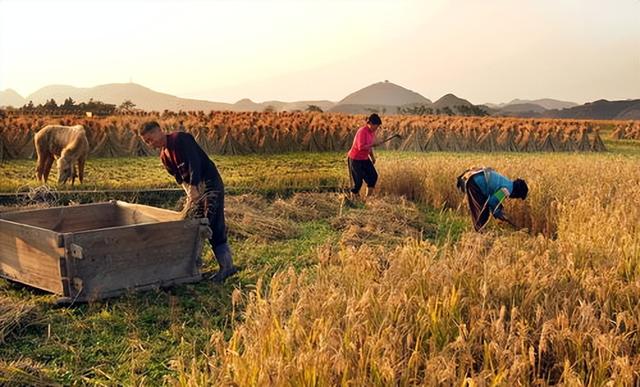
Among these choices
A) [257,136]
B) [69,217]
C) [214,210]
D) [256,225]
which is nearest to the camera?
[214,210]

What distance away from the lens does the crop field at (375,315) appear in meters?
2.61

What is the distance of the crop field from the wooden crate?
141 mm

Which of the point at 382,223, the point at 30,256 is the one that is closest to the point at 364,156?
the point at 382,223

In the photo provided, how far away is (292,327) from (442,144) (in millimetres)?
21986

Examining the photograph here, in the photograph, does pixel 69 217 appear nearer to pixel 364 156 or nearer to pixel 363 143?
pixel 363 143

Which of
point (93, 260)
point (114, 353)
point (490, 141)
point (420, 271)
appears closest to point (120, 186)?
point (93, 260)

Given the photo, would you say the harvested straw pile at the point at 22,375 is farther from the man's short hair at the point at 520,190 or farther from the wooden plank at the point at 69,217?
the man's short hair at the point at 520,190

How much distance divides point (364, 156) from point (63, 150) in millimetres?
5720

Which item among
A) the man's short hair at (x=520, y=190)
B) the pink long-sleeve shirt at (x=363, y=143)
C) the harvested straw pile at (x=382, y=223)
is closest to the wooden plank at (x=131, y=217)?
the harvested straw pile at (x=382, y=223)

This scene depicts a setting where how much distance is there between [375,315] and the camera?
314cm

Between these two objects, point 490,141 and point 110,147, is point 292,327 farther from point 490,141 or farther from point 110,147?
point 490,141

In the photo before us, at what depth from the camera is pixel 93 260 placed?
5.14 m

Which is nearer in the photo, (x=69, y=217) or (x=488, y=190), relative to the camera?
(x=69, y=217)

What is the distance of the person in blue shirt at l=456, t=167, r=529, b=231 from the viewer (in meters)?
7.39
